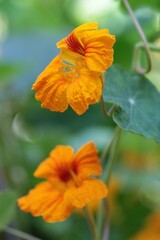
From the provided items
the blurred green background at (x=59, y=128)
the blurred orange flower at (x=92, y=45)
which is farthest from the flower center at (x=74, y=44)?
the blurred green background at (x=59, y=128)

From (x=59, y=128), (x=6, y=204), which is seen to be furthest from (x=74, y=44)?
(x=59, y=128)

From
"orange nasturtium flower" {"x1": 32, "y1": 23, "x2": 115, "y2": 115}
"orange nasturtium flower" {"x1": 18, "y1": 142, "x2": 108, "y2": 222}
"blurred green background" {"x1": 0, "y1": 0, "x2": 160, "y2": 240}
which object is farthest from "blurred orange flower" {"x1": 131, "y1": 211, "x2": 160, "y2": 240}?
"orange nasturtium flower" {"x1": 32, "y1": 23, "x2": 115, "y2": 115}

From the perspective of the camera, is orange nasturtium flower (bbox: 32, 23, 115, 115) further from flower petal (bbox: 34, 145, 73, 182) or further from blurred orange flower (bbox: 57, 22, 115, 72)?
flower petal (bbox: 34, 145, 73, 182)

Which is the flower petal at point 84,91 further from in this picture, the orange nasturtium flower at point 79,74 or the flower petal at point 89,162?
the flower petal at point 89,162

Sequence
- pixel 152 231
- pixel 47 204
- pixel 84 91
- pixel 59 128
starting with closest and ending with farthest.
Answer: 1. pixel 84 91
2. pixel 47 204
3. pixel 152 231
4. pixel 59 128

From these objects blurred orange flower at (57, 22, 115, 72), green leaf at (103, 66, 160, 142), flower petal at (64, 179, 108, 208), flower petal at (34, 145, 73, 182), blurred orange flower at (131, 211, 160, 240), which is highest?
blurred orange flower at (57, 22, 115, 72)

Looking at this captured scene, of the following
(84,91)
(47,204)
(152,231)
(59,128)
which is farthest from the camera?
(59,128)

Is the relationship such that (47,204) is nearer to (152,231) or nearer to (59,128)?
(152,231)
